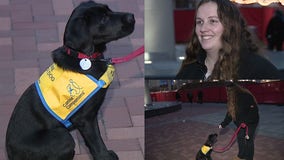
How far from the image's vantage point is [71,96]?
2.29 metres

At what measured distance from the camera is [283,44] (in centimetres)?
232

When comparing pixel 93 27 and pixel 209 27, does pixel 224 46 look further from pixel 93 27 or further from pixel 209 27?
pixel 93 27

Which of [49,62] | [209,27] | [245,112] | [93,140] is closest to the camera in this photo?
[209,27]

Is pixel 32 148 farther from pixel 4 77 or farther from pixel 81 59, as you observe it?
pixel 4 77

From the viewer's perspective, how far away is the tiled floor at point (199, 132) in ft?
7.07

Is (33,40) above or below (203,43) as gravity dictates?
below

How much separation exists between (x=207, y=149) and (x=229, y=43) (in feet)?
1.64

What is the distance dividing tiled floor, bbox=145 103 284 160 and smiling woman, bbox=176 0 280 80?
165 millimetres

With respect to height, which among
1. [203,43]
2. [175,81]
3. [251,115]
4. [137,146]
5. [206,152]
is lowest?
[137,146]

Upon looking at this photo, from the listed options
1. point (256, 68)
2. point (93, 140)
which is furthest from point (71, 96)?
point (256, 68)

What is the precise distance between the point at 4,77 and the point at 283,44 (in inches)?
97.2

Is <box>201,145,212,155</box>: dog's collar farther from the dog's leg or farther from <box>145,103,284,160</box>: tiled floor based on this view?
the dog's leg

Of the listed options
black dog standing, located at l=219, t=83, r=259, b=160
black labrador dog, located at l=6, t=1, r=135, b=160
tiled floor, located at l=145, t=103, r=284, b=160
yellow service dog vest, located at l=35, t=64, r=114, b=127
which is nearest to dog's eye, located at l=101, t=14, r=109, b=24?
black labrador dog, located at l=6, t=1, r=135, b=160

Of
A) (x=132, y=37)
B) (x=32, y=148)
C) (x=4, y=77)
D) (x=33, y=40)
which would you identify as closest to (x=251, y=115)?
(x=32, y=148)
